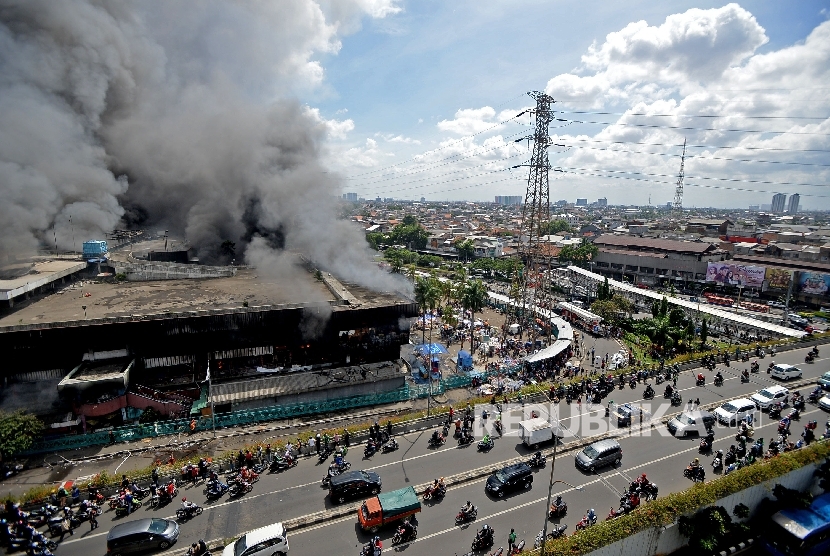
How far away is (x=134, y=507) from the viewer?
16.2 m

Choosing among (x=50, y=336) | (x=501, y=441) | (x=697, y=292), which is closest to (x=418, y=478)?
(x=501, y=441)

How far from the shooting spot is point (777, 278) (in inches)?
2151

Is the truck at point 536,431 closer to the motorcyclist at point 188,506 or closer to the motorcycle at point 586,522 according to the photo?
the motorcycle at point 586,522

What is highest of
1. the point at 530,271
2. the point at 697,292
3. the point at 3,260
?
the point at 3,260

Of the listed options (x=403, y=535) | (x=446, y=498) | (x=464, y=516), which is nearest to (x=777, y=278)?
(x=446, y=498)

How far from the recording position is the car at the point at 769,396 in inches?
968

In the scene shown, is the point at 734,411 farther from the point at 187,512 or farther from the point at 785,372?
the point at 187,512

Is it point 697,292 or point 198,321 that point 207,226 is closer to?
point 198,321

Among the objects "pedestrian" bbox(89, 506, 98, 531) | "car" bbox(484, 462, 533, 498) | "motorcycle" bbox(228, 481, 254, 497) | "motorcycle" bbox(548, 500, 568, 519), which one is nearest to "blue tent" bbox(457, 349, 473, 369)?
"car" bbox(484, 462, 533, 498)

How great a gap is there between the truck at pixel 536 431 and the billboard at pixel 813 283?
5147 cm

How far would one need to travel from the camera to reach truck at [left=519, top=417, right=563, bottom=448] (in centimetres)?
1990

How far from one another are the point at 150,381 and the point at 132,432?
412 centimetres

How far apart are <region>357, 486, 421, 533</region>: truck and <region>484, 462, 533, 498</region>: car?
313 cm

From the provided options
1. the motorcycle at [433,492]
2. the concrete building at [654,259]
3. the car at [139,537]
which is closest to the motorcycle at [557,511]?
the motorcycle at [433,492]
